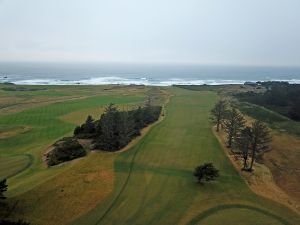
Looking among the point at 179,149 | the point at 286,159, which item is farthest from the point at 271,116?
the point at 179,149

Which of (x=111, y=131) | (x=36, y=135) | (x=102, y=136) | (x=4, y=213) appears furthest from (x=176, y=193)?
(x=36, y=135)

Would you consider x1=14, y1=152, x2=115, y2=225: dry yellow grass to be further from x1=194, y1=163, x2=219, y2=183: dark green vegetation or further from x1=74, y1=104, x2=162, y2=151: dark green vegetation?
x1=194, y1=163, x2=219, y2=183: dark green vegetation

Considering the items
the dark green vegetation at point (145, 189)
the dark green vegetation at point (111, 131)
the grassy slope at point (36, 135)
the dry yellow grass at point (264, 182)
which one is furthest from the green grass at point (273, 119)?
the grassy slope at point (36, 135)

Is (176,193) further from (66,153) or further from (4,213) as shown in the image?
(66,153)

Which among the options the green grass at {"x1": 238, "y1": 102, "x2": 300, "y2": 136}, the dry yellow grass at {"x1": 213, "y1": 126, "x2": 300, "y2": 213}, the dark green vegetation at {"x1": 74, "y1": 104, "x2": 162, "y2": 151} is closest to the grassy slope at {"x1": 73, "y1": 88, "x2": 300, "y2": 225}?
the dry yellow grass at {"x1": 213, "y1": 126, "x2": 300, "y2": 213}

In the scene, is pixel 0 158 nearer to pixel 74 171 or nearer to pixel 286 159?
pixel 74 171

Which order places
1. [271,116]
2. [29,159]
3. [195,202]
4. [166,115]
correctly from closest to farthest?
[195,202], [29,159], [166,115], [271,116]

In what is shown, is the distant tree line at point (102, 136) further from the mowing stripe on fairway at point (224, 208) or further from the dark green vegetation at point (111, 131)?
the mowing stripe on fairway at point (224, 208)
